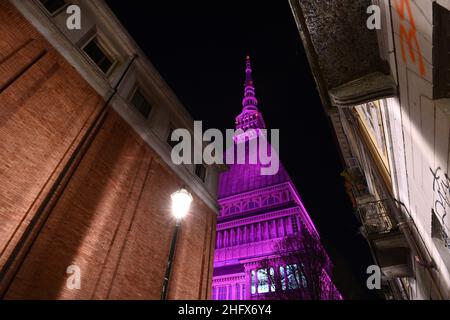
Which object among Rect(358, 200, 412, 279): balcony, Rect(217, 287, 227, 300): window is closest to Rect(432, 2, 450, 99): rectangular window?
Rect(358, 200, 412, 279): balcony

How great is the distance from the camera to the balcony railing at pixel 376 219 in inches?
379

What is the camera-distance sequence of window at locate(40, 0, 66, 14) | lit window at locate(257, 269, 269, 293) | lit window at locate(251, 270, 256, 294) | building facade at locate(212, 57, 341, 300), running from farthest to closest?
building facade at locate(212, 57, 341, 300)
lit window at locate(251, 270, 256, 294)
lit window at locate(257, 269, 269, 293)
window at locate(40, 0, 66, 14)

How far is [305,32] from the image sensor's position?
15.1ft

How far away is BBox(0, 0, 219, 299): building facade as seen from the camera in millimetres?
7227

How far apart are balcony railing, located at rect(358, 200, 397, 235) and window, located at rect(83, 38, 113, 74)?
1171cm

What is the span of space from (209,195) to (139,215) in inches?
227

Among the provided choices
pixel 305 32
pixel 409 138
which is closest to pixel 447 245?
pixel 409 138

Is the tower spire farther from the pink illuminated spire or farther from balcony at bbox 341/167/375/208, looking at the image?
balcony at bbox 341/167/375/208

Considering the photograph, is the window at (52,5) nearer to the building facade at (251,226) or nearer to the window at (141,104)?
the window at (141,104)

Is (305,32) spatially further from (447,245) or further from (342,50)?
(447,245)

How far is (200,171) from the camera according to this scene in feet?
53.6

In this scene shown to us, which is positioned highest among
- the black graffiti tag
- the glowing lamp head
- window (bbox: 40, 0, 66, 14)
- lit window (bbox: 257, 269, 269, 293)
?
lit window (bbox: 257, 269, 269, 293)

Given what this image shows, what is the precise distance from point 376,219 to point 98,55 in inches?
503

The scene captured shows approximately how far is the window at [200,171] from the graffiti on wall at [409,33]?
523 inches
